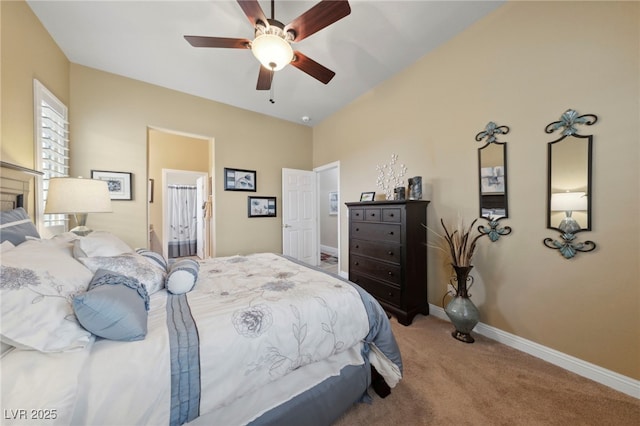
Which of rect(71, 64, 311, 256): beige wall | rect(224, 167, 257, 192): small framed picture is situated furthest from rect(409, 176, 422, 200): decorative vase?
rect(224, 167, 257, 192): small framed picture

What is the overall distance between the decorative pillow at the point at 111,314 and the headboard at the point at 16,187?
130 centimetres

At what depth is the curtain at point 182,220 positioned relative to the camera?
5195 mm

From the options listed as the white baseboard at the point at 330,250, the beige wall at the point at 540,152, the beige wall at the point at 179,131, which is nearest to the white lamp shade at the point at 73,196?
the beige wall at the point at 179,131

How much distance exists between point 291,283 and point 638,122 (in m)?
2.46

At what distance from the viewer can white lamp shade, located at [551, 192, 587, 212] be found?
1.61m

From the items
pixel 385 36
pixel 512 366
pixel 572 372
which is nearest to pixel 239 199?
pixel 385 36

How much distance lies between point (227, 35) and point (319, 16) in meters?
1.27

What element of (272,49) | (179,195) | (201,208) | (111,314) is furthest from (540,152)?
(179,195)

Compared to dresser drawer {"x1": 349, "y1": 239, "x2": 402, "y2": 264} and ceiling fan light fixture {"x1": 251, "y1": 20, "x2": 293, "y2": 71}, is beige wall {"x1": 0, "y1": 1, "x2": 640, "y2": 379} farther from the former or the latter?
ceiling fan light fixture {"x1": 251, "y1": 20, "x2": 293, "y2": 71}

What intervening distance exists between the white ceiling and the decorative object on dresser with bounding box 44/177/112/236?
1545 mm

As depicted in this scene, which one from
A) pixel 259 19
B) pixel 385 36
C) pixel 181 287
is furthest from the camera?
pixel 385 36

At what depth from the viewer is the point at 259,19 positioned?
1610 millimetres

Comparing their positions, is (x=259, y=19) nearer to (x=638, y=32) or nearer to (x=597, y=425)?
(x=638, y=32)

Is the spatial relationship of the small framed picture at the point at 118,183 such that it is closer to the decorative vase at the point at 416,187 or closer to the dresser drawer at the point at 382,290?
the dresser drawer at the point at 382,290
